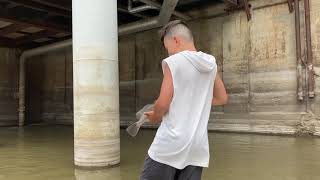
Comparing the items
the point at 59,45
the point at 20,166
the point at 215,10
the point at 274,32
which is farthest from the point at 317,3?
the point at 59,45

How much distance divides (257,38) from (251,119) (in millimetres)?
2523

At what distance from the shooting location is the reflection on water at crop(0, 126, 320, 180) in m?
6.43

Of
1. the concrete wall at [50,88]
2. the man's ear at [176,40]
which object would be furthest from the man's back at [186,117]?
the concrete wall at [50,88]

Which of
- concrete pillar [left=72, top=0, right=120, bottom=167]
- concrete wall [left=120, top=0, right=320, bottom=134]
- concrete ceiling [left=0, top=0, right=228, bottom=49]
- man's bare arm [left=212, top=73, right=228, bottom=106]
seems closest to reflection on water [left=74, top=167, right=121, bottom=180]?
concrete pillar [left=72, top=0, right=120, bottom=167]

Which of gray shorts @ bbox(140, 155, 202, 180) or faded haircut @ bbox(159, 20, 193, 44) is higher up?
faded haircut @ bbox(159, 20, 193, 44)

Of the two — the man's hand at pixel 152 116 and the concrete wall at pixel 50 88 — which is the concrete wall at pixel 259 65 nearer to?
the concrete wall at pixel 50 88

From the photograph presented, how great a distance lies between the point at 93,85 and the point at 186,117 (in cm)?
496

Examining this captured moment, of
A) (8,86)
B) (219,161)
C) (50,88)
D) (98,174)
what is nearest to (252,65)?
(219,161)

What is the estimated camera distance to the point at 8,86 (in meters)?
21.6

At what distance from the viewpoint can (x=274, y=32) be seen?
42.6 feet

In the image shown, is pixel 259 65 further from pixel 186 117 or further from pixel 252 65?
pixel 186 117

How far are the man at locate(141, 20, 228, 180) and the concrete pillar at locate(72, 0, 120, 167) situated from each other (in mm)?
4810

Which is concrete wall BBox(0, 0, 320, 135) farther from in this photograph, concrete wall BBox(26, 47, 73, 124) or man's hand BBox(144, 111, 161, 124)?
man's hand BBox(144, 111, 161, 124)

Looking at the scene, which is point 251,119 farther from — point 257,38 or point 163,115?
point 163,115
